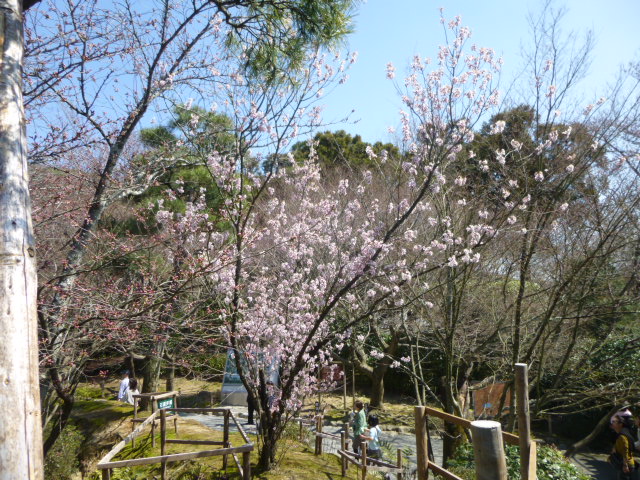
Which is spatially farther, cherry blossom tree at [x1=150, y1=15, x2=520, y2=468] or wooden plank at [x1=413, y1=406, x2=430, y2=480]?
cherry blossom tree at [x1=150, y1=15, x2=520, y2=468]

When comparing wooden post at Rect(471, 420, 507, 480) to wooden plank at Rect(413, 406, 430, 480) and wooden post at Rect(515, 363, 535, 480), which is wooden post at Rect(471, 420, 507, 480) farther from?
wooden plank at Rect(413, 406, 430, 480)

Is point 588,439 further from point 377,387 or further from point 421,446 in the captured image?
point 377,387

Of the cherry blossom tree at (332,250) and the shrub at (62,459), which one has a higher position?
the cherry blossom tree at (332,250)

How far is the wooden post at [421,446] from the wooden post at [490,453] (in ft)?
3.14

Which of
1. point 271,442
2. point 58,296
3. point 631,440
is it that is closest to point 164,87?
point 58,296

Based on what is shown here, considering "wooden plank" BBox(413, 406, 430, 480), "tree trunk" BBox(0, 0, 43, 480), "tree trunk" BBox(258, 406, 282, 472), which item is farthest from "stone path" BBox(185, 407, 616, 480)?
"tree trunk" BBox(0, 0, 43, 480)

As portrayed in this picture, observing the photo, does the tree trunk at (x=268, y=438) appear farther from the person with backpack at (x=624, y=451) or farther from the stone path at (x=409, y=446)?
the person with backpack at (x=624, y=451)

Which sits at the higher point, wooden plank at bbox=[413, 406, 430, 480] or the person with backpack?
wooden plank at bbox=[413, 406, 430, 480]

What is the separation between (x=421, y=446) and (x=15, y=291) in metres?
2.83

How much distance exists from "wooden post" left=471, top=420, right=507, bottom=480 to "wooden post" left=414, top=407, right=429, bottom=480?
37.6 inches

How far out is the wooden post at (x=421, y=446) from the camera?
3.32m

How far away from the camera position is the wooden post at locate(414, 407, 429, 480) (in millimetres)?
3318

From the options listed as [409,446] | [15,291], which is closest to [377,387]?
[409,446]

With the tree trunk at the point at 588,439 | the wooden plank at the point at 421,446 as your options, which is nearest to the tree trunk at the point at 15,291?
the wooden plank at the point at 421,446
